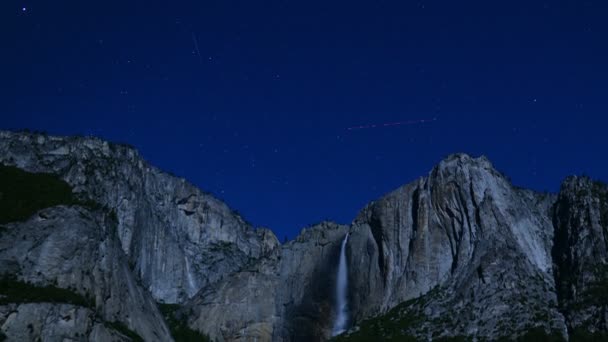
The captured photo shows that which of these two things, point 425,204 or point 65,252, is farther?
point 425,204

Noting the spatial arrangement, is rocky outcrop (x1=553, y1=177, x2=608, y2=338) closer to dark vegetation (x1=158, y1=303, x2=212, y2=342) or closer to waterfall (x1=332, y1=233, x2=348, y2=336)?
waterfall (x1=332, y1=233, x2=348, y2=336)

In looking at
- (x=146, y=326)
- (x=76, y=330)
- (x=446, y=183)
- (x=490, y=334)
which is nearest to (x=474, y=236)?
(x=446, y=183)

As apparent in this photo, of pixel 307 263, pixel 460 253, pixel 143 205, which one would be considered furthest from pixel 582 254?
pixel 143 205

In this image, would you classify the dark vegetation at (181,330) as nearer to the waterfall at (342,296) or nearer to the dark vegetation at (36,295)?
the waterfall at (342,296)

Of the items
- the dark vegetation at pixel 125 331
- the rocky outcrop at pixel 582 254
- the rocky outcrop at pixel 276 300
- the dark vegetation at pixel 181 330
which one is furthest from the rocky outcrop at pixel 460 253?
the dark vegetation at pixel 125 331

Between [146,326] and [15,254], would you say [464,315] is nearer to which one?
[146,326]

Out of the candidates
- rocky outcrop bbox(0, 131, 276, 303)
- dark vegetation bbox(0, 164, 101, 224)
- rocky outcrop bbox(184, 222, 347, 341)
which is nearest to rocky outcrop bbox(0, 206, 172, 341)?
dark vegetation bbox(0, 164, 101, 224)
